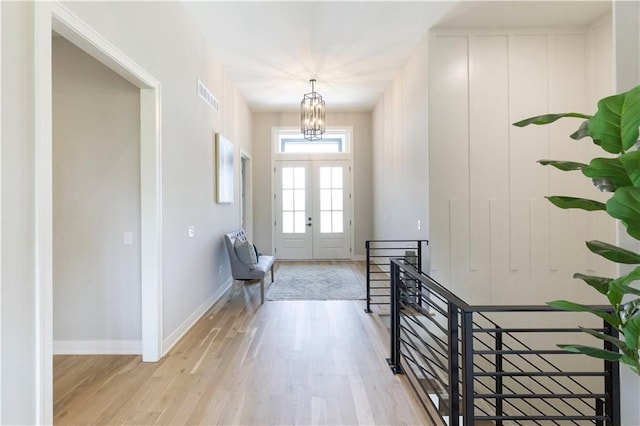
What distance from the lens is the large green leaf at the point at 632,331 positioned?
3.27 feet

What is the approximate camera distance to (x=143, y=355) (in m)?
2.52

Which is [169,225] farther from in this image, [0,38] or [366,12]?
[366,12]

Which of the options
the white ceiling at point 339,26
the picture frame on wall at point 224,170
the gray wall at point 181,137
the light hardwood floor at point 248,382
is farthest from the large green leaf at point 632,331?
the picture frame on wall at point 224,170

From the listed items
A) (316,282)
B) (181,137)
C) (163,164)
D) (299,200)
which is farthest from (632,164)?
(299,200)

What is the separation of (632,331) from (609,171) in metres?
0.54

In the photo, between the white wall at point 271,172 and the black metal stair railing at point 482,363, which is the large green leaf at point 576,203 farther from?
the white wall at point 271,172

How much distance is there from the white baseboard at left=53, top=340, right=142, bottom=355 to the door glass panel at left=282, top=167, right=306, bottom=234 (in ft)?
14.9

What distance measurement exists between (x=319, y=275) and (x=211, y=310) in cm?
224

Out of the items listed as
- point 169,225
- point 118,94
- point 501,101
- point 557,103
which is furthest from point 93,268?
point 557,103

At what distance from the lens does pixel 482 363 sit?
353 cm

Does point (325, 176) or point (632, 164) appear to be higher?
point (325, 176)

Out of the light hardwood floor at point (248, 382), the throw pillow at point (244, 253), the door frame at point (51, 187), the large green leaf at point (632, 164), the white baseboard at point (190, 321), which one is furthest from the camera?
the throw pillow at point (244, 253)

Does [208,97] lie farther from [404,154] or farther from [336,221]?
[336,221]

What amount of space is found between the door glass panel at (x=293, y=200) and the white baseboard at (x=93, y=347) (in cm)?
453
